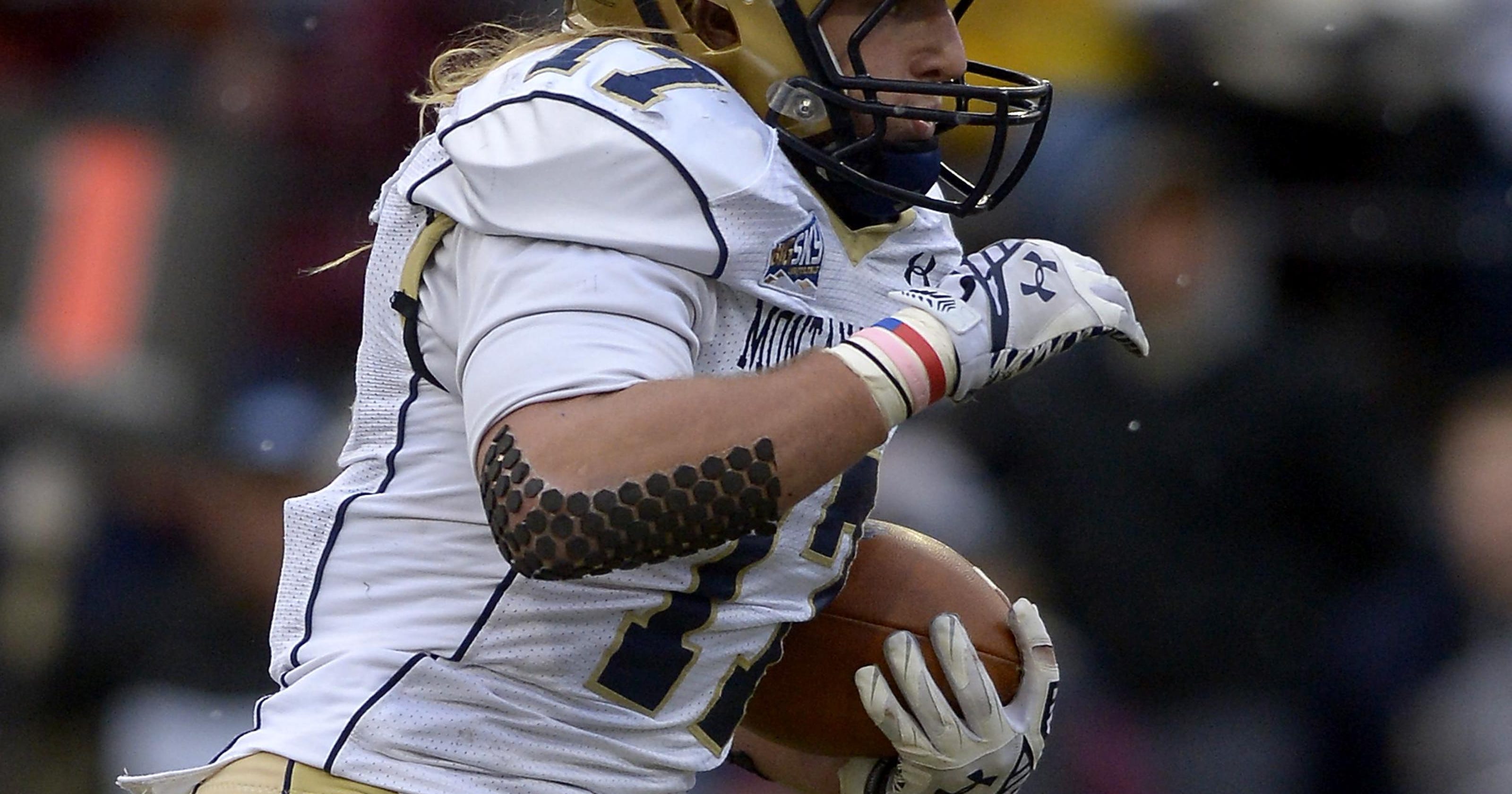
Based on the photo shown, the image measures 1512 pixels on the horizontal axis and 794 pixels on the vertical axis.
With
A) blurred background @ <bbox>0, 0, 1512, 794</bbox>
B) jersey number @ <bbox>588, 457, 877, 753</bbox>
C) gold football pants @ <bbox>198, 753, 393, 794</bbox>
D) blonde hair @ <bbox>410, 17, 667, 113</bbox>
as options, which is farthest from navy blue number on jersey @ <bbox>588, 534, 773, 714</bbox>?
blurred background @ <bbox>0, 0, 1512, 794</bbox>

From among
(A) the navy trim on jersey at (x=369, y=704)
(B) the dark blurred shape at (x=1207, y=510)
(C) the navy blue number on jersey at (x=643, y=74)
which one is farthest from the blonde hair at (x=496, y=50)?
(B) the dark blurred shape at (x=1207, y=510)

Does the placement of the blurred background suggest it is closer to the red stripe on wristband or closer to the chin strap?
the chin strap

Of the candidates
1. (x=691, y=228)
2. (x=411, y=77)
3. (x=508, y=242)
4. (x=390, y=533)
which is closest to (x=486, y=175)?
(x=508, y=242)

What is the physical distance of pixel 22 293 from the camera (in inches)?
154

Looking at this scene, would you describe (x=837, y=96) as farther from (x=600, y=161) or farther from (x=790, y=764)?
(x=790, y=764)

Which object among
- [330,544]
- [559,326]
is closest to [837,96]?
[559,326]

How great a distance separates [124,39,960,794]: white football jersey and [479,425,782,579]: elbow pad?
0.23 feet

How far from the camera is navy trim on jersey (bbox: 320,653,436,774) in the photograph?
5.39ft

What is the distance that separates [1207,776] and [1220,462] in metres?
0.66

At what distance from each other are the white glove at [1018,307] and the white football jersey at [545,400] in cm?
17

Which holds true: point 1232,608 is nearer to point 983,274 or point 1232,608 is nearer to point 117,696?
point 983,274

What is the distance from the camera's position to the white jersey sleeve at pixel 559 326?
4.57 feet

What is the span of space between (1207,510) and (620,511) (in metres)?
2.42

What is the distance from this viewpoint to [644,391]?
1.40m
